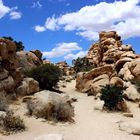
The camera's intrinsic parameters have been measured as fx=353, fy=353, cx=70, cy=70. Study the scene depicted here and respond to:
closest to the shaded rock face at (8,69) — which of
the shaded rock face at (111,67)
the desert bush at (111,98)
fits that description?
the desert bush at (111,98)

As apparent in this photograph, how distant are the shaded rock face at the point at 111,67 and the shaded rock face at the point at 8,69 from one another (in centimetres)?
775

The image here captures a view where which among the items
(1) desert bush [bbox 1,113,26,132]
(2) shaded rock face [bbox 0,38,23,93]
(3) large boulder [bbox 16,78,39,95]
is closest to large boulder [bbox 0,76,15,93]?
(2) shaded rock face [bbox 0,38,23,93]

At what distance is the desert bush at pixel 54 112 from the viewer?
19422 mm

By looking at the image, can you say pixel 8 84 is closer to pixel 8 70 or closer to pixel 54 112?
pixel 8 70

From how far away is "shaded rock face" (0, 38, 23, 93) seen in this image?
982 inches

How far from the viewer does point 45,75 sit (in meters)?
31.5

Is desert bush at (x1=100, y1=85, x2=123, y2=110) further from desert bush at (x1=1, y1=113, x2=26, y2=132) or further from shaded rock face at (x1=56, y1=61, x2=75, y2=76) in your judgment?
shaded rock face at (x1=56, y1=61, x2=75, y2=76)

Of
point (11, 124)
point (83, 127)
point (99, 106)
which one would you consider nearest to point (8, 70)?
point (99, 106)

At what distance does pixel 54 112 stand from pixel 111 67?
1714 centimetres

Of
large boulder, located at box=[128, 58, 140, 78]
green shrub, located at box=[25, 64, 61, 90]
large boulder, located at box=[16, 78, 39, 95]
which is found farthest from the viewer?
large boulder, located at box=[128, 58, 140, 78]

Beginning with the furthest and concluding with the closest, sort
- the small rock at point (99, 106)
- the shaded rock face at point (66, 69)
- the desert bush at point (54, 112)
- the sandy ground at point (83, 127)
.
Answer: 1. the shaded rock face at point (66, 69)
2. the small rock at point (99, 106)
3. the desert bush at point (54, 112)
4. the sandy ground at point (83, 127)

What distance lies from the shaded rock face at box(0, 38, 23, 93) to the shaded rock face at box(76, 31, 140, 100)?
7.75 metres

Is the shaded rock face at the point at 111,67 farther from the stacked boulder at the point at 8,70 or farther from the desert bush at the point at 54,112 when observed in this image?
the desert bush at the point at 54,112

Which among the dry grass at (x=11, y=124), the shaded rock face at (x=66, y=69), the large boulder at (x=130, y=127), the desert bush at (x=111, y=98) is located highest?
the shaded rock face at (x=66, y=69)
